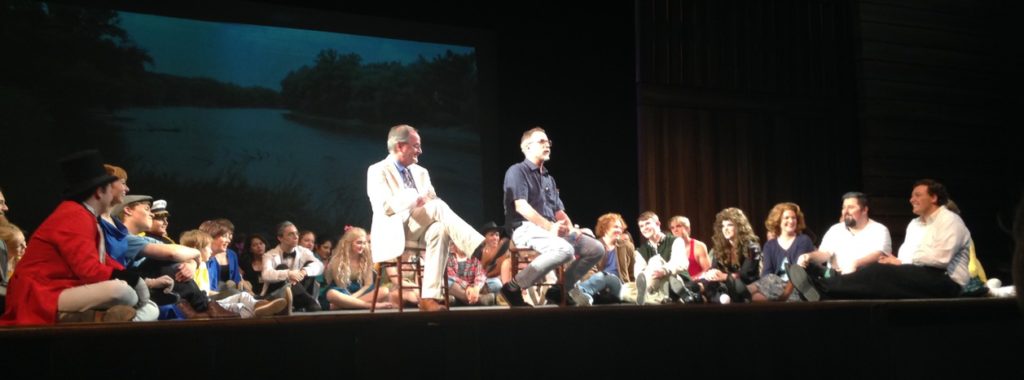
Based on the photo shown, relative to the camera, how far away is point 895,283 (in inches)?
200

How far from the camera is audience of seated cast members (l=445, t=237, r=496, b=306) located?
6727mm

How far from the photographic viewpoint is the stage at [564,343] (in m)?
2.75

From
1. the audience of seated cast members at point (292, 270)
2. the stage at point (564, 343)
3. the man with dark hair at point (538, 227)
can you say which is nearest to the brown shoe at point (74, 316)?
the stage at point (564, 343)

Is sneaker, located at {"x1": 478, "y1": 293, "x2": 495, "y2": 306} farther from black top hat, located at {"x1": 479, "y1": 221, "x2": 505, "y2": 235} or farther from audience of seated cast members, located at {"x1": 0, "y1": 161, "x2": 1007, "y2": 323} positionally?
black top hat, located at {"x1": 479, "y1": 221, "x2": 505, "y2": 235}

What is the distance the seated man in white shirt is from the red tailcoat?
156 inches

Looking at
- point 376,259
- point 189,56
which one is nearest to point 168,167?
point 189,56

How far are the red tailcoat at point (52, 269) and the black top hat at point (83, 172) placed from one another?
0.14 m

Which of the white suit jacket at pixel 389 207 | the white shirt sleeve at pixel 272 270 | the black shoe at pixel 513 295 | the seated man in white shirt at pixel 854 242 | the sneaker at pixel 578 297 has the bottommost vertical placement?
the sneaker at pixel 578 297

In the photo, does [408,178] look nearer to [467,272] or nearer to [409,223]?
[409,223]

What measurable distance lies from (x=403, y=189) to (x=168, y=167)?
281 centimetres

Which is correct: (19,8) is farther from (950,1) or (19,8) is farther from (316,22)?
(950,1)

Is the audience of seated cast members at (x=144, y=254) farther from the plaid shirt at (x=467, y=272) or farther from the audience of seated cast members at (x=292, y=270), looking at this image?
the plaid shirt at (x=467, y=272)

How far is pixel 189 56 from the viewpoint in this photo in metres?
7.01

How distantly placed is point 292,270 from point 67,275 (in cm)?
288
